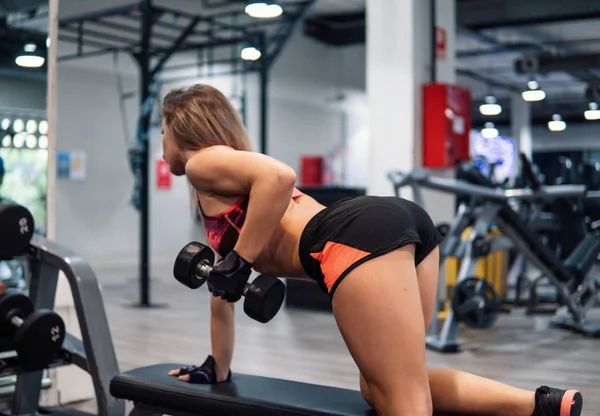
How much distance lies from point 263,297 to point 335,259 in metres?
0.20

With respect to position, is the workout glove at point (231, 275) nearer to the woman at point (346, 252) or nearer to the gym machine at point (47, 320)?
the woman at point (346, 252)

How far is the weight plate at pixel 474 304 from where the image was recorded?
410cm

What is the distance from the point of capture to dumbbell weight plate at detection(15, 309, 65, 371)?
242 centimetres

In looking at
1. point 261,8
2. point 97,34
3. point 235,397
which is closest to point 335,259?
point 235,397

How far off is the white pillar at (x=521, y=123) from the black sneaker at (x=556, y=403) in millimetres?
15285

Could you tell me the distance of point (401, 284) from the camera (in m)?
1.61

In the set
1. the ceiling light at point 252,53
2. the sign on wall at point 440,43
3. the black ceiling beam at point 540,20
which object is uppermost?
the black ceiling beam at point 540,20

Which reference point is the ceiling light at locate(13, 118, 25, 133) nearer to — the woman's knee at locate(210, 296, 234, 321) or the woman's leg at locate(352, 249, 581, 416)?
the woman's knee at locate(210, 296, 234, 321)

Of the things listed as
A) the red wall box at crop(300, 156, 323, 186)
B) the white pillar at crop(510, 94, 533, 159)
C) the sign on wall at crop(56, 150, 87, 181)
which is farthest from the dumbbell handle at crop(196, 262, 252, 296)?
the white pillar at crop(510, 94, 533, 159)

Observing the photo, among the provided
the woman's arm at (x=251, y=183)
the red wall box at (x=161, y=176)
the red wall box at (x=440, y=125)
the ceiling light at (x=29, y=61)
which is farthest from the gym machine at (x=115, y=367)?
the red wall box at (x=161, y=176)

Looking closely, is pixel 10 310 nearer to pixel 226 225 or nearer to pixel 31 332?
pixel 31 332

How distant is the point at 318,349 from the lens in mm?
4336

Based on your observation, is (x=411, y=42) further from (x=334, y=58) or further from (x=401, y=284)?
(x=334, y=58)

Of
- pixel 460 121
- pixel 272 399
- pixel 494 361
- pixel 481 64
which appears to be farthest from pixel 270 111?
pixel 272 399
